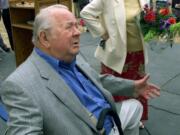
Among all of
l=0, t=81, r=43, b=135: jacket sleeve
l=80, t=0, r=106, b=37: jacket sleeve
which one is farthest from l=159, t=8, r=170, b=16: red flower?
l=0, t=81, r=43, b=135: jacket sleeve

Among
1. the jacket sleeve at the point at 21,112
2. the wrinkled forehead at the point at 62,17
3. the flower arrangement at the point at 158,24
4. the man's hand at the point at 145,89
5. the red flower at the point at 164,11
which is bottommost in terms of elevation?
the man's hand at the point at 145,89

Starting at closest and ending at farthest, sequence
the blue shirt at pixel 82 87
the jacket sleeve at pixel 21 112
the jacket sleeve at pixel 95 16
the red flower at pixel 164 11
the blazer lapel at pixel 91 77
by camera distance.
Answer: the jacket sleeve at pixel 21 112, the blue shirt at pixel 82 87, the blazer lapel at pixel 91 77, the red flower at pixel 164 11, the jacket sleeve at pixel 95 16

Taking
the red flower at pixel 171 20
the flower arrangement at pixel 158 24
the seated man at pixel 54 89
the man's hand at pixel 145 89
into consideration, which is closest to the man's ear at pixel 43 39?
the seated man at pixel 54 89

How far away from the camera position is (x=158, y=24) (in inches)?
113

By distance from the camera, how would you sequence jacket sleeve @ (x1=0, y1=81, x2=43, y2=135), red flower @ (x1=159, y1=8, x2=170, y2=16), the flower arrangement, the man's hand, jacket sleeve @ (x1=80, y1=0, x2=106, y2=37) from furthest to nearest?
jacket sleeve @ (x1=80, y1=0, x2=106, y2=37) → red flower @ (x1=159, y1=8, x2=170, y2=16) → the flower arrangement → the man's hand → jacket sleeve @ (x1=0, y1=81, x2=43, y2=135)

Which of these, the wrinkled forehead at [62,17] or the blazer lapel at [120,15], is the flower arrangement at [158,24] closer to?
the blazer lapel at [120,15]

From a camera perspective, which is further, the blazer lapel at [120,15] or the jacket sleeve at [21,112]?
the blazer lapel at [120,15]

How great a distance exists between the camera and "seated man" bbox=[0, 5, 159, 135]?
1.72 metres

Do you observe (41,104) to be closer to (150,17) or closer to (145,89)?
(145,89)

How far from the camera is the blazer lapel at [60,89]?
6.13 feet

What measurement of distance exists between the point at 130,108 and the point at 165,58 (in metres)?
3.82

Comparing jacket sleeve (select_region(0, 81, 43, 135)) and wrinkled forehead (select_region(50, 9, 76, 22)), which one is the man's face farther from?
jacket sleeve (select_region(0, 81, 43, 135))

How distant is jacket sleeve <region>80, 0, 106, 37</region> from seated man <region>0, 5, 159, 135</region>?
86cm

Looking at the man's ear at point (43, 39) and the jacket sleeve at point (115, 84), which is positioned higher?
the man's ear at point (43, 39)
